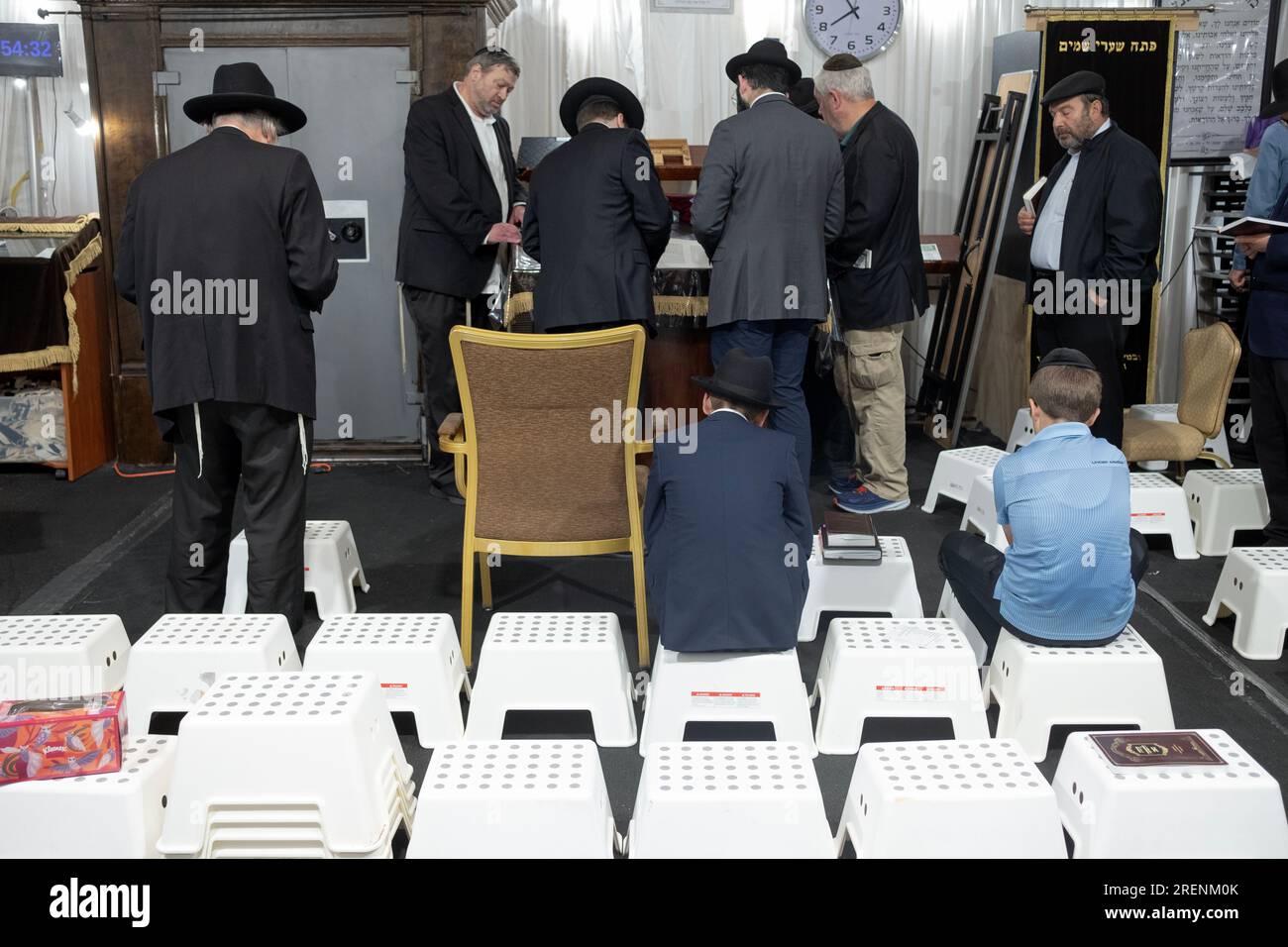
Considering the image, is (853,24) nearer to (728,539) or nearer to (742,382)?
(742,382)

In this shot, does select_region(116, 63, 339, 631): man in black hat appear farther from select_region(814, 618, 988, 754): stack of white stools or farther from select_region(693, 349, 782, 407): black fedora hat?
select_region(814, 618, 988, 754): stack of white stools

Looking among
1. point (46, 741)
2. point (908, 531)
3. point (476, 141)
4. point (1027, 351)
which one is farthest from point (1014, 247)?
point (46, 741)

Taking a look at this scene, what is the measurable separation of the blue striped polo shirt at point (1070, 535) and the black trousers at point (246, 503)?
6.72 ft

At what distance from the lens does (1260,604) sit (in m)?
3.58

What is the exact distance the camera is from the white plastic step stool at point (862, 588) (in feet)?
12.1

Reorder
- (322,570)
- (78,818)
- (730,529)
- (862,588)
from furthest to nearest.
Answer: (322,570), (862,588), (730,529), (78,818)

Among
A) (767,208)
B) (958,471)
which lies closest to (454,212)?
(767,208)

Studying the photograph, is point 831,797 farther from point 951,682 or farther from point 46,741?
point 46,741

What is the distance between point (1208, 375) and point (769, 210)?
6.53ft

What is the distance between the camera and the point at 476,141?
4.90 metres

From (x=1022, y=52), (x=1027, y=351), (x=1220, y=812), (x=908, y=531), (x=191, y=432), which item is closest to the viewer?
(x=1220, y=812)

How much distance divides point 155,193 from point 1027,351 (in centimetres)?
378

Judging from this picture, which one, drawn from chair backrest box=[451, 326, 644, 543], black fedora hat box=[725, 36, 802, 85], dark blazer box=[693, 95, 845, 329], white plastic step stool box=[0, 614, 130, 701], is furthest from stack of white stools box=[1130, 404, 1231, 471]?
white plastic step stool box=[0, 614, 130, 701]

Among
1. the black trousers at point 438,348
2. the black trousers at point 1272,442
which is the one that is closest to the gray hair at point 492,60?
the black trousers at point 438,348
